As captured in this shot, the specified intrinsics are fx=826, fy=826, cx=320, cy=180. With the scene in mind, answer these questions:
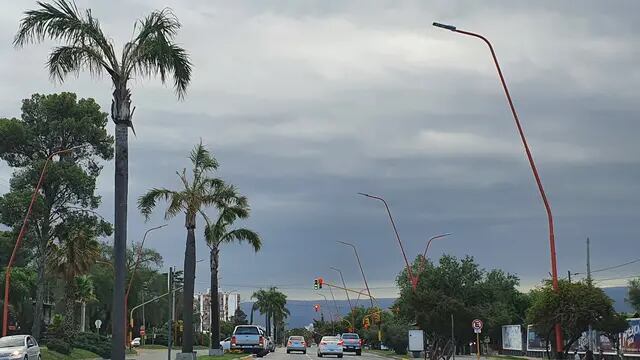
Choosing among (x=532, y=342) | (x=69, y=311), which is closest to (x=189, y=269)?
(x=69, y=311)

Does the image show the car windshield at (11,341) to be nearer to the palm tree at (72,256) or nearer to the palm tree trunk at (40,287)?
the palm tree trunk at (40,287)

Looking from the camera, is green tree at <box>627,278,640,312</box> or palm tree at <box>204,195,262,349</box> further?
green tree at <box>627,278,640,312</box>

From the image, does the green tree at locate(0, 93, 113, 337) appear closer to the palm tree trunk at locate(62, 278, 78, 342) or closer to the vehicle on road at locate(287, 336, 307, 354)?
the palm tree trunk at locate(62, 278, 78, 342)

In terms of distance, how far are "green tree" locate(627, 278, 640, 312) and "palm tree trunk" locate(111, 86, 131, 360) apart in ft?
302

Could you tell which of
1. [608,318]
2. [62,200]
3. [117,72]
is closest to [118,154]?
[117,72]

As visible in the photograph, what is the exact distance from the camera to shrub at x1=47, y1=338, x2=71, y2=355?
53719 mm

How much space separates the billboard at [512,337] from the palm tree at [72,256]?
107ft

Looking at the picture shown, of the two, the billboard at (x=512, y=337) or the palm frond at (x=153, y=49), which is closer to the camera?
the palm frond at (x=153, y=49)

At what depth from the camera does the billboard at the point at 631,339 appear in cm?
4422

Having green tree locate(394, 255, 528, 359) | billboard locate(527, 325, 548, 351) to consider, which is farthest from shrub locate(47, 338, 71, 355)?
billboard locate(527, 325, 548, 351)

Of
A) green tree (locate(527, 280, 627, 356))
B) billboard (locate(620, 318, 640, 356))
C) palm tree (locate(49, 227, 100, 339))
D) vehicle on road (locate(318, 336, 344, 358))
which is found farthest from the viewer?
vehicle on road (locate(318, 336, 344, 358))

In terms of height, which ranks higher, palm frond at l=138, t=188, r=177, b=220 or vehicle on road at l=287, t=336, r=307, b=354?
palm frond at l=138, t=188, r=177, b=220

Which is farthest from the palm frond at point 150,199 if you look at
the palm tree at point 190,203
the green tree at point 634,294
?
the green tree at point 634,294

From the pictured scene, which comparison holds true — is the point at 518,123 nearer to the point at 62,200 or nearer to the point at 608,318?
the point at 608,318
